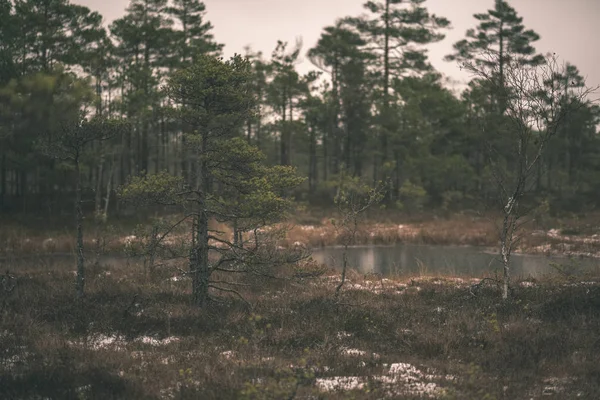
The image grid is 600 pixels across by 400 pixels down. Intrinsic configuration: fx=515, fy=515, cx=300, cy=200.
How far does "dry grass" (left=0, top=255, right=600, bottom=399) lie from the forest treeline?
62.9 ft

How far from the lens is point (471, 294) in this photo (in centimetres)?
1545

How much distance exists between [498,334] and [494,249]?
2077 centimetres

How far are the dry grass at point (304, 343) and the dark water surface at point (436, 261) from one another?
5.32 m

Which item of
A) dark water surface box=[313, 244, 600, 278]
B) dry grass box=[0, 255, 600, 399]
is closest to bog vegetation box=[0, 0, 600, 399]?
dry grass box=[0, 255, 600, 399]

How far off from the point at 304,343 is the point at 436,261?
53.9ft

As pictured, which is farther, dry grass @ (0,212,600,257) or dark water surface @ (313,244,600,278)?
dry grass @ (0,212,600,257)

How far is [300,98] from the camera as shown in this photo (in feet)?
150

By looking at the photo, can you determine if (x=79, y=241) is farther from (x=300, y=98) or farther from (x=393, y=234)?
(x=300, y=98)

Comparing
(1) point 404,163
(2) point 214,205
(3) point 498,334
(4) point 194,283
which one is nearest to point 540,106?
(3) point 498,334

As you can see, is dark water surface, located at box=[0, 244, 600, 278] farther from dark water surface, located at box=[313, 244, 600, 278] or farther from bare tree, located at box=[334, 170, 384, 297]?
bare tree, located at box=[334, 170, 384, 297]

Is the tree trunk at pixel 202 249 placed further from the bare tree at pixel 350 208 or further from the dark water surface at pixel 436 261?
the dark water surface at pixel 436 261

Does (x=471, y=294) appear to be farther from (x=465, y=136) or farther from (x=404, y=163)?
(x=465, y=136)

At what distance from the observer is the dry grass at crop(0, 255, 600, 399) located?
8375 millimetres

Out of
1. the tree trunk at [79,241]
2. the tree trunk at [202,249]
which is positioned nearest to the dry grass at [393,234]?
the tree trunk at [79,241]
